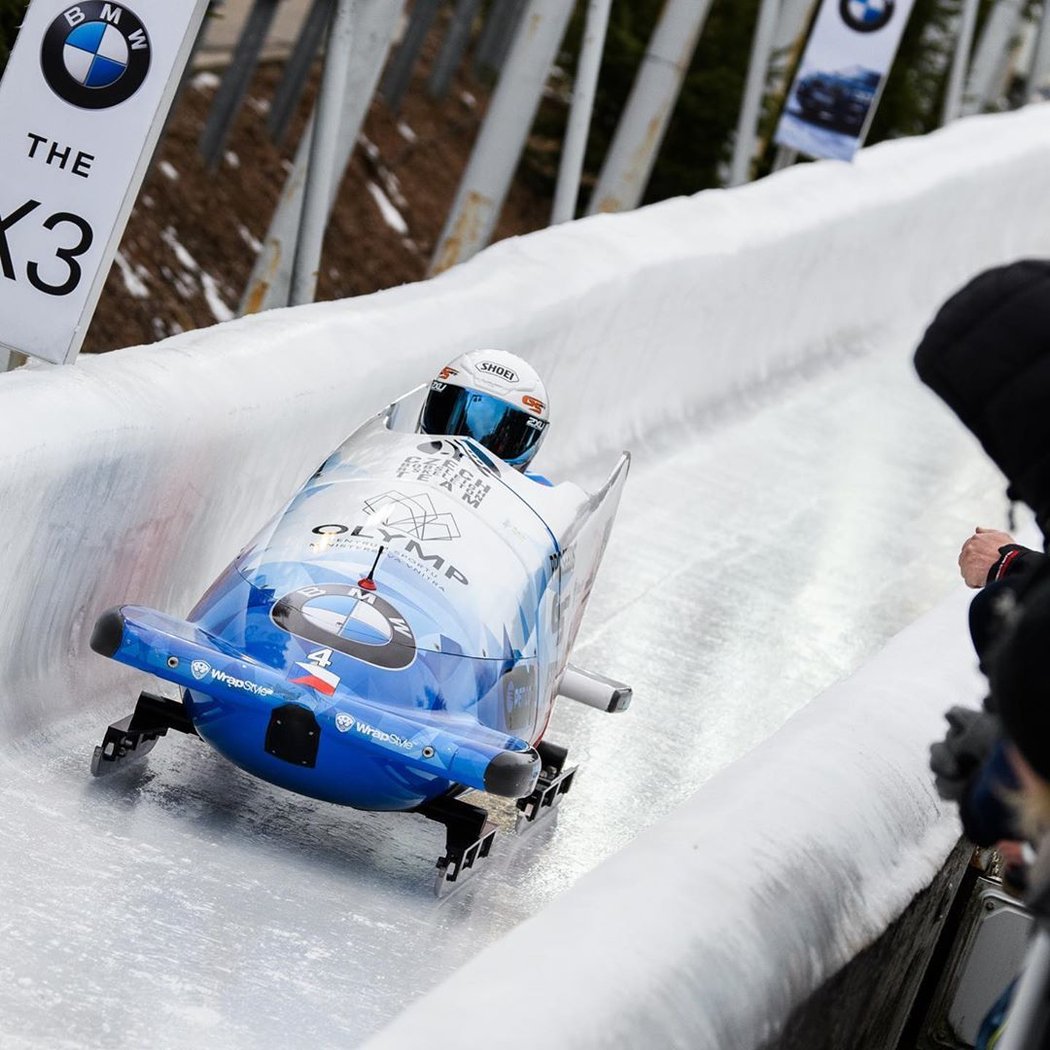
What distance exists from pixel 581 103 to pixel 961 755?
7.62 m

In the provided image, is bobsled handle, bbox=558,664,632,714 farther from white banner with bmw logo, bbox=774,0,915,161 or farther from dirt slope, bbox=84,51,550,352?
white banner with bmw logo, bbox=774,0,915,161

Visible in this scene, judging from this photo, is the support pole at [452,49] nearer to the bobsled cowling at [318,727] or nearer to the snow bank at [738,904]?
the bobsled cowling at [318,727]

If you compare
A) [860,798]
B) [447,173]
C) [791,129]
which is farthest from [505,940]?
[447,173]

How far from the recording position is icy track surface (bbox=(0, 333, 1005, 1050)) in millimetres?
3348

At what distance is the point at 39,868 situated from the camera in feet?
12.0

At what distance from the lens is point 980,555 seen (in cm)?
341

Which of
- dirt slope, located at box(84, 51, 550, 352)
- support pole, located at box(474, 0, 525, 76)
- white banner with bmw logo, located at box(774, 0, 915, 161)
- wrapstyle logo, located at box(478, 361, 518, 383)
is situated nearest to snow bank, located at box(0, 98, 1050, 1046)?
white banner with bmw logo, located at box(774, 0, 915, 161)

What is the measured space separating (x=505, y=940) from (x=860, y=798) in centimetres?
92

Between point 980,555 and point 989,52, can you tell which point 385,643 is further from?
point 989,52

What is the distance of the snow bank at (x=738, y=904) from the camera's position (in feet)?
7.41

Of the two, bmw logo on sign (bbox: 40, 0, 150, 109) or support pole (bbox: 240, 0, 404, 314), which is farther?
support pole (bbox: 240, 0, 404, 314)

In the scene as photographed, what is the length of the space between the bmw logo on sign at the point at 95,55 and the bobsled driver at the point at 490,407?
0.89m

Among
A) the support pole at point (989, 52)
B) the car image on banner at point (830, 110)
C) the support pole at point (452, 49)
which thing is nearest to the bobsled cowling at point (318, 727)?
the car image on banner at point (830, 110)

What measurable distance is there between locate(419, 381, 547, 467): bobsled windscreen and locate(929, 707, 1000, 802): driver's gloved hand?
227 cm
